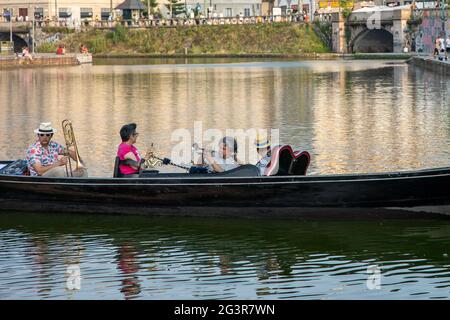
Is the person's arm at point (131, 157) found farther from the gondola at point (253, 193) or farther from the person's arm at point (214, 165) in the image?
the person's arm at point (214, 165)

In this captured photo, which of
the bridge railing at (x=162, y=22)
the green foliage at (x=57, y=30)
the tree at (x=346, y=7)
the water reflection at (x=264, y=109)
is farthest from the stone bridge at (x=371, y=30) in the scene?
the green foliage at (x=57, y=30)

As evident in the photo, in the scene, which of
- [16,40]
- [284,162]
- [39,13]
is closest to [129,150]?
[284,162]

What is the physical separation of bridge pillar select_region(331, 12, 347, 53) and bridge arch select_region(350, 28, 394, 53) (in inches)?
42.9

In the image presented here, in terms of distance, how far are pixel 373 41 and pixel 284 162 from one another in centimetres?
11055

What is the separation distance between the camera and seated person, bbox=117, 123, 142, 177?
25.0m

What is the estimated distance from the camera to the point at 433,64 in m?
85.2

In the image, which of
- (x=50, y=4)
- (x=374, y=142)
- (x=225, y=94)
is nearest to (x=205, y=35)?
(x=50, y=4)

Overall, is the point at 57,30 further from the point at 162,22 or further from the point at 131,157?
the point at 131,157

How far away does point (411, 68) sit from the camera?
9356 centimetres

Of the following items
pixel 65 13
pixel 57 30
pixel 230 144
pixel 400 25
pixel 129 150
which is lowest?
pixel 129 150

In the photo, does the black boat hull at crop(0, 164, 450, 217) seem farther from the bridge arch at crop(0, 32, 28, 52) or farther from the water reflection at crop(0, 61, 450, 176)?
the bridge arch at crop(0, 32, 28, 52)

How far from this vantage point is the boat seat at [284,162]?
2444 centimetres

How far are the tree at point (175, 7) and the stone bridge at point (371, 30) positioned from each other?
34.7 m
